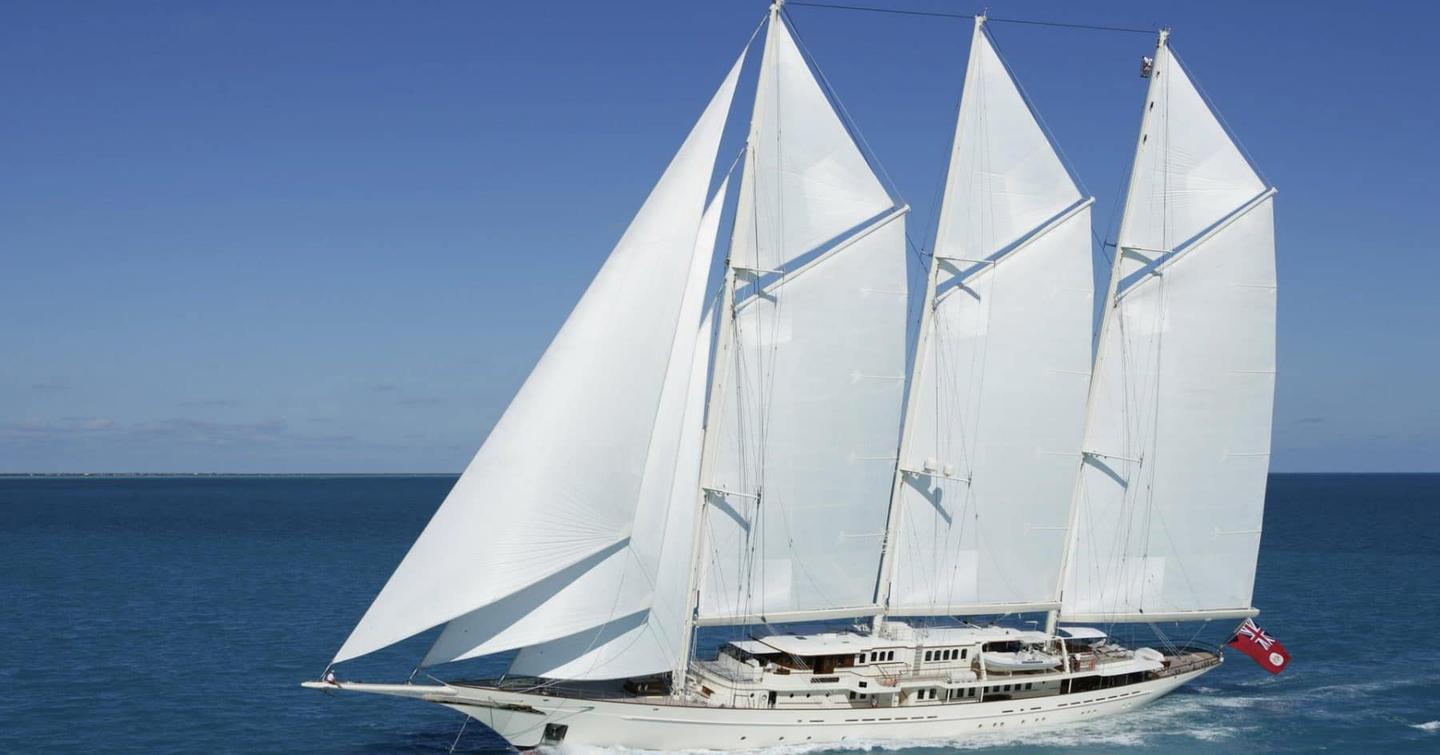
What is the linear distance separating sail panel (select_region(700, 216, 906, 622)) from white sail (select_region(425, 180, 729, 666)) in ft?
3.57

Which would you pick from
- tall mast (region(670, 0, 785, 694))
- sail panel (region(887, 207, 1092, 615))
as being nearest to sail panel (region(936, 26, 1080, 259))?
sail panel (region(887, 207, 1092, 615))

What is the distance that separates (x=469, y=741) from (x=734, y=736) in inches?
277

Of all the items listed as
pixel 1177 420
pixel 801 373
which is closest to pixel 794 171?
pixel 801 373

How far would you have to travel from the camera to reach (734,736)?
97.4ft

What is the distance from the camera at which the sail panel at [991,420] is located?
113 feet

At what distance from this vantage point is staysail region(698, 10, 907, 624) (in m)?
30.8

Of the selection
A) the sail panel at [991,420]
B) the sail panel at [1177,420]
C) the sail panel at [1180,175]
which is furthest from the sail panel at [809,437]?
the sail panel at [1180,175]

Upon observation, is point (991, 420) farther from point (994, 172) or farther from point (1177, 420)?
point (994, 172)

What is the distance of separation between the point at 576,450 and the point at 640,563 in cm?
341

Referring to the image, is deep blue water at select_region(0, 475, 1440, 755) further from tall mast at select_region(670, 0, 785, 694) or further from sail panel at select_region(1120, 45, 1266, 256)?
sail panel at select_region(1120, 45, 1266, 256)

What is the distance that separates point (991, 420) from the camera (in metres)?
34.8

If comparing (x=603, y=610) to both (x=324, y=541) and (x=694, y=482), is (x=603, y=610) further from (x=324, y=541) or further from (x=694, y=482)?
(x=324, y=541)

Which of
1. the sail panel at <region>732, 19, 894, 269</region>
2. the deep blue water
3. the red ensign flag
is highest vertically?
the sail panel at <region>732, 19, 894, 269</region>

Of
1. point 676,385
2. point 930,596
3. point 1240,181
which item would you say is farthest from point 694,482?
point 1240,181
